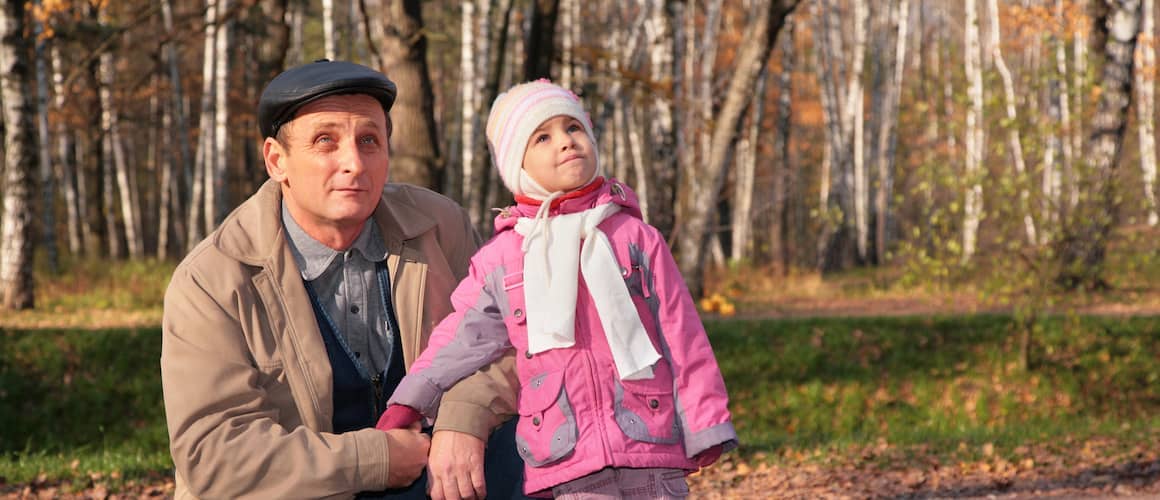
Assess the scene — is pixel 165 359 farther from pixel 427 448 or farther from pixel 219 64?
pixel 219 64

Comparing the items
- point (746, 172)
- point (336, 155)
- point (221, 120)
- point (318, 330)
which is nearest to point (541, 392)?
point (318, 330)

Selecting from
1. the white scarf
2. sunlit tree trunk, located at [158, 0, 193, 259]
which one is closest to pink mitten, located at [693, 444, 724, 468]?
the white scarf

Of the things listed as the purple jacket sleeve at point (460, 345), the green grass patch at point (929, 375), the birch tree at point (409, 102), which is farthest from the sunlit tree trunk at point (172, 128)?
the purple jacket sleeve at point (460, 345)

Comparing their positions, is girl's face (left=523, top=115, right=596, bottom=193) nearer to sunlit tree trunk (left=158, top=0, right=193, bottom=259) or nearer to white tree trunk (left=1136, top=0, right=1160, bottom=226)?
sunlit tree trunk (left=158, top=0, right=193, bottom=259)

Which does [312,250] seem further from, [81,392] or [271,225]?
[81,392]

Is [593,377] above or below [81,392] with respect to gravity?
above

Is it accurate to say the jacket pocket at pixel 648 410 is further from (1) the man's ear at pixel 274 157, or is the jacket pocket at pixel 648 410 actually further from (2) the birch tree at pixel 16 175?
(2) the birch tree at pixel 16 175

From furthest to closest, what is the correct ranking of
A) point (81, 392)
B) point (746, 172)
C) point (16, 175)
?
point (746, 172), point (16, 175), point (81, 392)

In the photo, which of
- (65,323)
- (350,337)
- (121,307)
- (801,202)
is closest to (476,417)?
(350,337)

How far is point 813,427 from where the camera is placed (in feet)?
39.2

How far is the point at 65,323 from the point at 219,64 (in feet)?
22.9

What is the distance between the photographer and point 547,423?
313cm

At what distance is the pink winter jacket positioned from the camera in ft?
10.1

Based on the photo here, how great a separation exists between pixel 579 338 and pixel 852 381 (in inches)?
374
